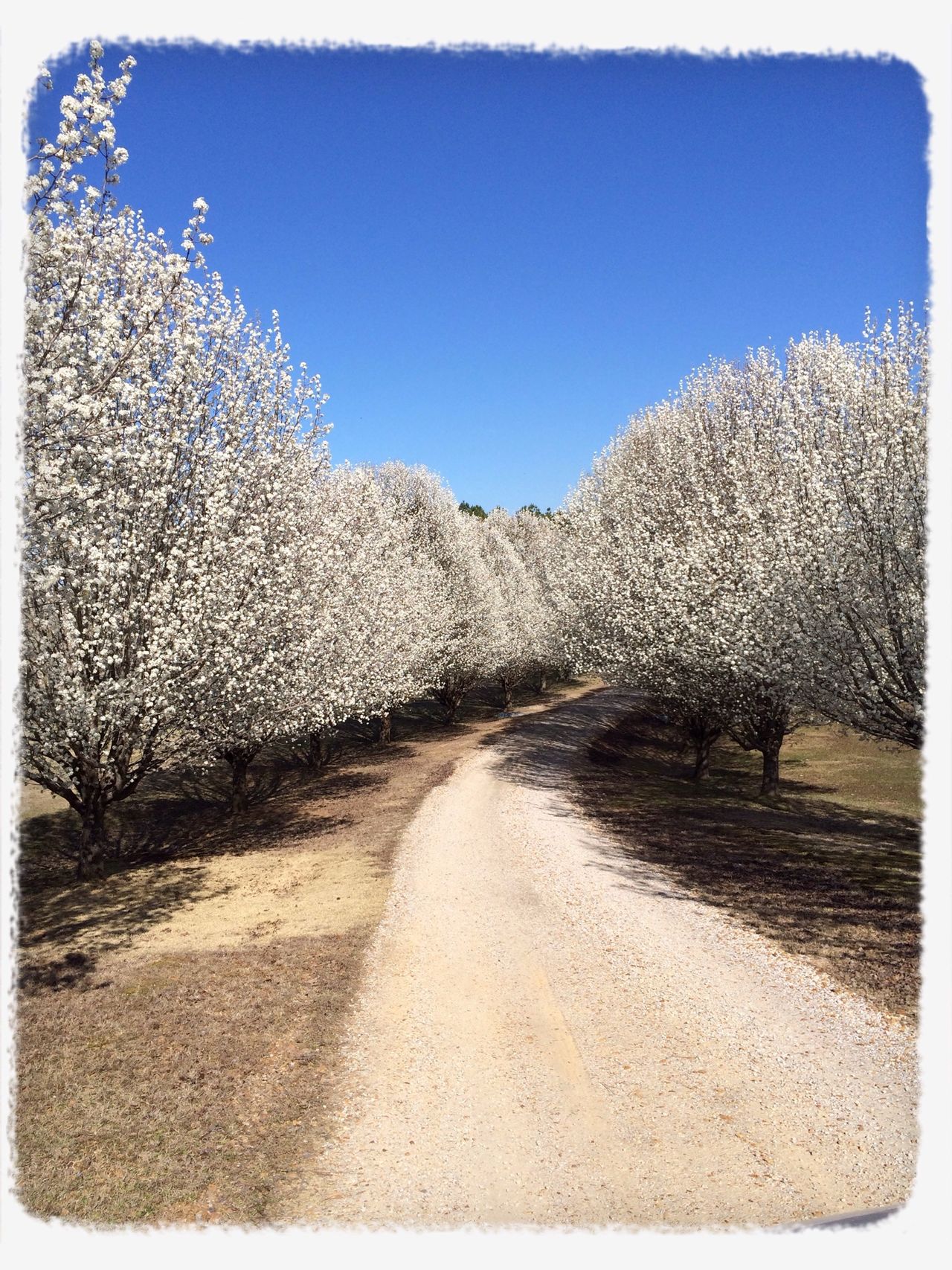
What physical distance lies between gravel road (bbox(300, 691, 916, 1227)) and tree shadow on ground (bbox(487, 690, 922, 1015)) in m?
1.08

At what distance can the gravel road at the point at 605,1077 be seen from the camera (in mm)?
7621

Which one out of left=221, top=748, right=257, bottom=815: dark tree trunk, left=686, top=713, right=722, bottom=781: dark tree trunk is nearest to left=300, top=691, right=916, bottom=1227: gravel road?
left=221, top=748, right=257, bottom=815: dark tree trunk

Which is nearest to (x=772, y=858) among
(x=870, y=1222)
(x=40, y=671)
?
(x=870, y=1222)

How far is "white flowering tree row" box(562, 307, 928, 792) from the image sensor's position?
20.8 meters

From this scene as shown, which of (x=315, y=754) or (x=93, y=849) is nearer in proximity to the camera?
(x=93, y=849)

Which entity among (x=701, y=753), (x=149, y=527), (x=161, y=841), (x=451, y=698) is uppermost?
(x=149, y=527)

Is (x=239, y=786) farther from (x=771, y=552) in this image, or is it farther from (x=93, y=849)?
(x=771, y=552)

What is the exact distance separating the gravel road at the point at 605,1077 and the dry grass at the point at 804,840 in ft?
3.68

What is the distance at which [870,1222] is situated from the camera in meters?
4.20

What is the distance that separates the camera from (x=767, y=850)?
22.1m

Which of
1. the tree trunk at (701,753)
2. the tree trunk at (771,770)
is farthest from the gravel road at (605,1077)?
the tree trunk at (701,753)

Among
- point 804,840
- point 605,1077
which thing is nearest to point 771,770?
point 804,840

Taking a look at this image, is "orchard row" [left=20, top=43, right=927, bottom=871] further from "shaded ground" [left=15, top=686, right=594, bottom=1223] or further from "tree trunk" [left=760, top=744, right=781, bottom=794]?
"shaded ground" [left=15, top=686, right=594, bottom=1223]

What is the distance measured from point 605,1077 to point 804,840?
16665 millimetres
